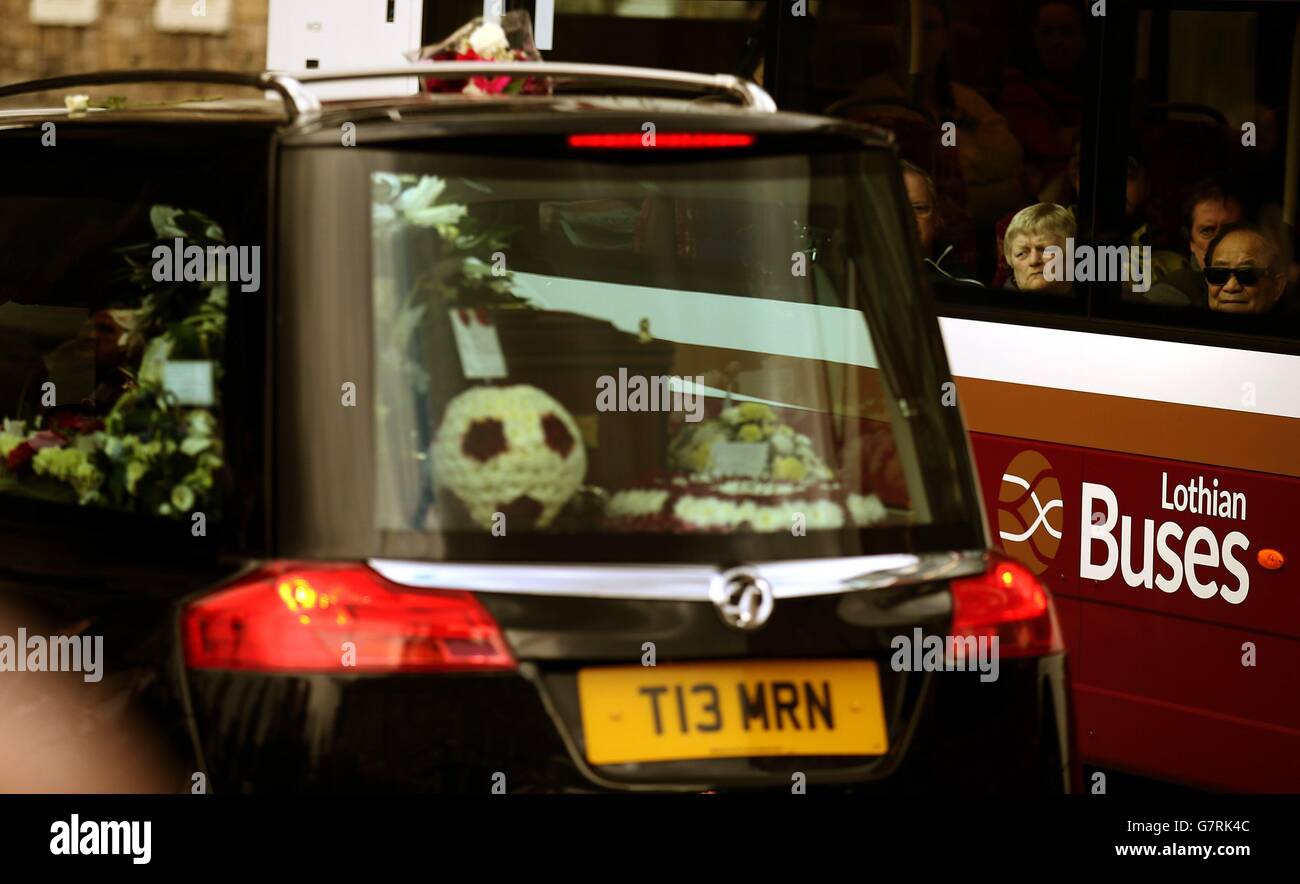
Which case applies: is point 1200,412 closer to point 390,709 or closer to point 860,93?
point 860,93

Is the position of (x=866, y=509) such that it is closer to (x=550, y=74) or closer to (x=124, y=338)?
(x=550, y=74)

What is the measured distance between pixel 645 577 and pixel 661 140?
2.45 ft

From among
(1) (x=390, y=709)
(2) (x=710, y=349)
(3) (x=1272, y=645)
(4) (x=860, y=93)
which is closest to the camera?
(1) (x=390, y=709)

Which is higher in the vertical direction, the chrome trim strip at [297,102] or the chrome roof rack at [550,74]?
the chrome roof rack at [550,74]

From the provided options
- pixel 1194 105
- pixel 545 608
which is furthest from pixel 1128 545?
pixel 545 608

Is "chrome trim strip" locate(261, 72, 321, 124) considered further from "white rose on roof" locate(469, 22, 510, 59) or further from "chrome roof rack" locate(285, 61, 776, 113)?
"white rose on roof" locate(469, 22, 510, 59)

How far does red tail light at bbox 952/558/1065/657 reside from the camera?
152 inches

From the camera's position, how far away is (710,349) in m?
4.26

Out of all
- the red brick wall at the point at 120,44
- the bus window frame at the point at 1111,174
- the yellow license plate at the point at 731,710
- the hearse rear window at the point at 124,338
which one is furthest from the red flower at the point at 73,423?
the red brick wall at the point at 120,44

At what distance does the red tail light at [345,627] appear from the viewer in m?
3.49

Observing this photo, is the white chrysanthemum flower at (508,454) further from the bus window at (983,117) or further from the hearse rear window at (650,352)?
the bus window at (983,117)

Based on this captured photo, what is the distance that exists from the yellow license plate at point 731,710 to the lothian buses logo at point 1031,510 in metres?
3.22

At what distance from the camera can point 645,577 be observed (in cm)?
361
